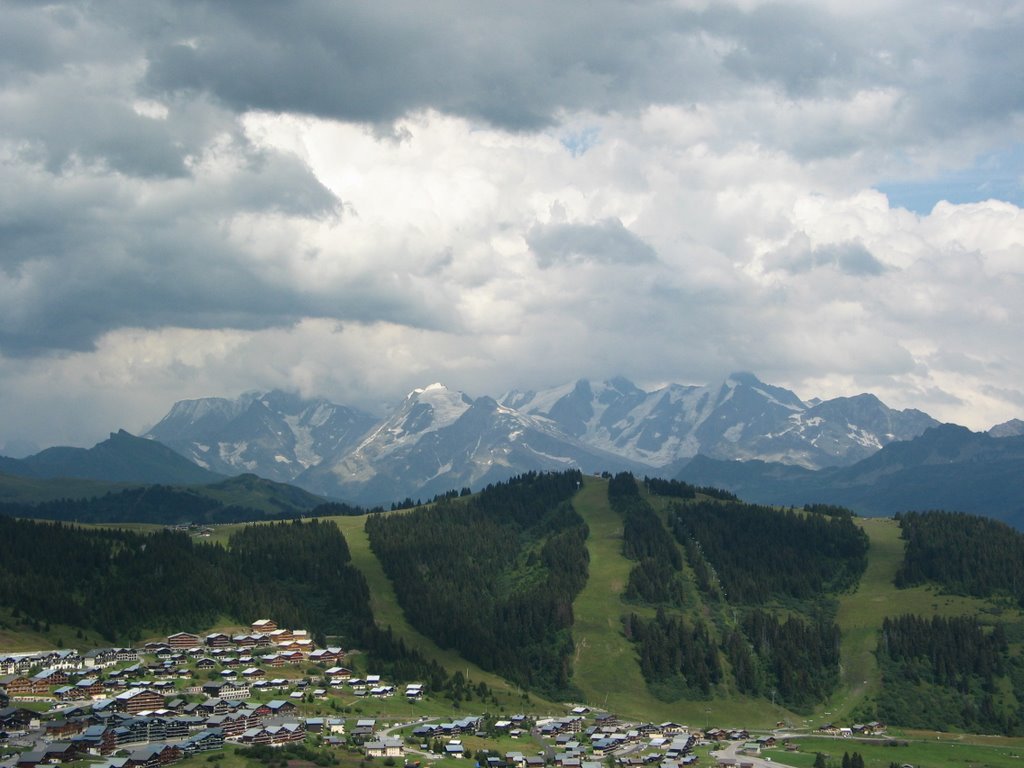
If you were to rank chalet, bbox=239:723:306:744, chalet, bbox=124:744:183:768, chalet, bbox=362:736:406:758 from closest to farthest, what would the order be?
chalet, bbox=124:744:183:768 < chalet, bbox=362:736:406:758 < chalet, bbox=239:723:306:744

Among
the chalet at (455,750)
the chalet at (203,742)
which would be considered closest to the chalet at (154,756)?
the chalet at (203,742)

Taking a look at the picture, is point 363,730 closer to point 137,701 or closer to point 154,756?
point 137,701

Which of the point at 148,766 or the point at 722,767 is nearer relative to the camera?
the point at 148,766

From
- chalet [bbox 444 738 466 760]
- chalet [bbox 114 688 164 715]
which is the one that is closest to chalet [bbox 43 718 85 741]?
chalet [bbox 114 688 164 715]

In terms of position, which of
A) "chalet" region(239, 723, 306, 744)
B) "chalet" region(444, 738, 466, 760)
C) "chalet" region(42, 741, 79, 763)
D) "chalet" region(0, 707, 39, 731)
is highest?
"chalet" region(0, 707, 39, 731)

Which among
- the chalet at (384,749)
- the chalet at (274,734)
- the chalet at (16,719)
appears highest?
the chalet at (16,719)

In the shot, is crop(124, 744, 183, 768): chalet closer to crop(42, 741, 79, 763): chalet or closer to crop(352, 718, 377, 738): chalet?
crop(42, 741, 79, 763): chalet

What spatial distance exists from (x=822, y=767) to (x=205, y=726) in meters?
95.2

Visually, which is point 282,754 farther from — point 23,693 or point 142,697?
point 23,693

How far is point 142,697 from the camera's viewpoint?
643ft

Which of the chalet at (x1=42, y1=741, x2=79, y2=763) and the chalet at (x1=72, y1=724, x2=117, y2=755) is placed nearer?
the chalet at (x1=42, y1=741, x2=79, y2=763)

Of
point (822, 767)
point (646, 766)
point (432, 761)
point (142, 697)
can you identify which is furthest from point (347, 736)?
point (822, 767)

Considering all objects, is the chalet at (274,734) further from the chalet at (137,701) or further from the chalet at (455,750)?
the chalet at (455,750)

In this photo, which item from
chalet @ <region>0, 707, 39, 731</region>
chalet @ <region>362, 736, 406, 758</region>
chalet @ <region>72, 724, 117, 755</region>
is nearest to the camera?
chalet @ <region>72, 724, 117, 755</region>
